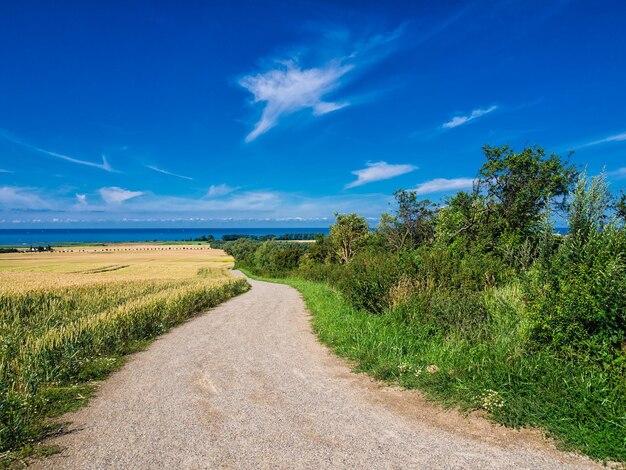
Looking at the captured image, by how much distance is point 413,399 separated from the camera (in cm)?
592

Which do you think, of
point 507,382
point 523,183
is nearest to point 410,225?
point 523,183

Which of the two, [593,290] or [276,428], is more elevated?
[593,290]

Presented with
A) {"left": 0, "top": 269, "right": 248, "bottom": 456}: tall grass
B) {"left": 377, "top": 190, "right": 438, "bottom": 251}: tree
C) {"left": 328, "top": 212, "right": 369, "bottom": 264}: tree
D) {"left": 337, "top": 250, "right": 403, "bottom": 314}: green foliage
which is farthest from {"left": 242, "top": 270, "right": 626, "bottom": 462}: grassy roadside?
{"left": 328, "top": 212, "right": 369, "bottom": 264}: tree

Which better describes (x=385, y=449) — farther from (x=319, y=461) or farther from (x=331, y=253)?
(x=331, y=253)

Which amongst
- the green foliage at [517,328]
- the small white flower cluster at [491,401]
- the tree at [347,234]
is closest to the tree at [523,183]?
the green foliage at [517,328]

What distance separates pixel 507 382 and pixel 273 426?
140 inches

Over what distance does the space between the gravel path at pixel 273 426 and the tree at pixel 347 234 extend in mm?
49095

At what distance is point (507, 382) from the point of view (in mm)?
5629

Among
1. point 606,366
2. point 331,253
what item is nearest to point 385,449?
point 606,366

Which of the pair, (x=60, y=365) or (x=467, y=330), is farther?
(x=467, y=330)

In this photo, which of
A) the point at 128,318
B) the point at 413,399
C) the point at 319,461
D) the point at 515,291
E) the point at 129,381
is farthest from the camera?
the point at 128,318

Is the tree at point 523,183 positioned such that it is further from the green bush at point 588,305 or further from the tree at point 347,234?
the tree at point 347,234

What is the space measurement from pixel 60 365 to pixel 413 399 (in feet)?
21.4

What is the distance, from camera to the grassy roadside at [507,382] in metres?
4.52
